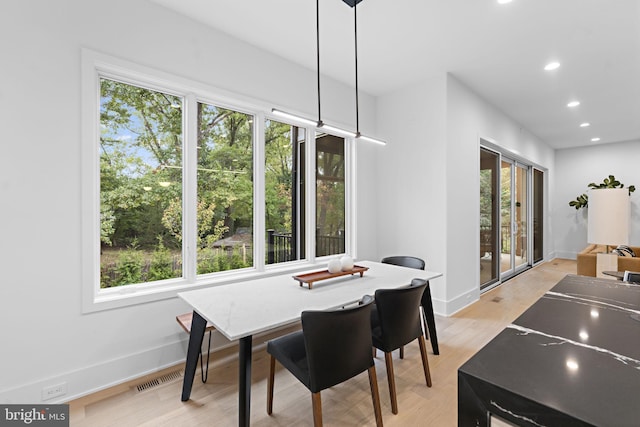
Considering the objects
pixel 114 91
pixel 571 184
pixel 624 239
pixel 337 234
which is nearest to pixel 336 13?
pixel 114 91

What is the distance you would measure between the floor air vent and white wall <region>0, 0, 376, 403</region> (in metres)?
0.11

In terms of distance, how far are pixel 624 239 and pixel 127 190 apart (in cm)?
428

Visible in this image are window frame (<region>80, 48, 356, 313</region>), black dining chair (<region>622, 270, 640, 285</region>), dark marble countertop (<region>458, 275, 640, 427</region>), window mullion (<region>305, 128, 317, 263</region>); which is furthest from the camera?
window mullion (<region>305, 128, 317, 263</region>)

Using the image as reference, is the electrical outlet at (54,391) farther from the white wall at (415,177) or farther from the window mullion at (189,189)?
the white wall at (415,177)

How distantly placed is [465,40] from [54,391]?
4373 millimetres

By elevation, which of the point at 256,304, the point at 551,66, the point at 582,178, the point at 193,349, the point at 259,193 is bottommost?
the point at 193,349

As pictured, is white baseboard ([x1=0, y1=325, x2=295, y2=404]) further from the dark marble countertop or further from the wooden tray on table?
the dark marble countertop

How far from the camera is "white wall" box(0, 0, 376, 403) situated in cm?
189

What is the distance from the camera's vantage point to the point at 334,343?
1.57 metres

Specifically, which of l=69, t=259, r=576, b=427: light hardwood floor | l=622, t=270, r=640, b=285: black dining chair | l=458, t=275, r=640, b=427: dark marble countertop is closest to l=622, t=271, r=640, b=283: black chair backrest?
l=622, t=270, r=640, b=285: black dining chair

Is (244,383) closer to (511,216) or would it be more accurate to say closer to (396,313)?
(396,313)

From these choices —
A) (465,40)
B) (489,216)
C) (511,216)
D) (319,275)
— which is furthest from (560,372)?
(511,216)

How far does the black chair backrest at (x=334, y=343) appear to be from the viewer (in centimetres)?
150

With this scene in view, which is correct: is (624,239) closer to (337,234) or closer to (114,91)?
(337,234)
